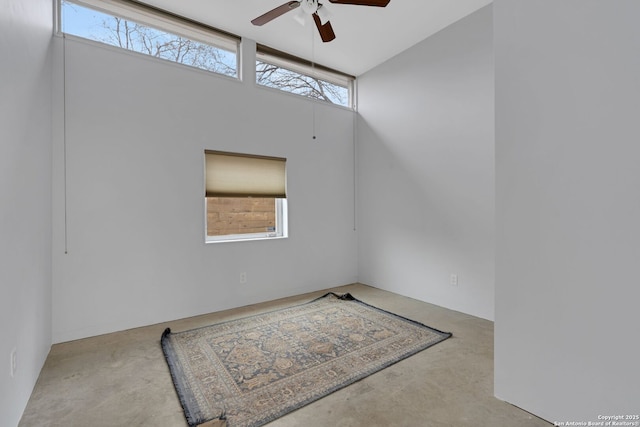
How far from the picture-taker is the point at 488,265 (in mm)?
3162

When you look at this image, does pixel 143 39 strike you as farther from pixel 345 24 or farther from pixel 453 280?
pixel 453 280

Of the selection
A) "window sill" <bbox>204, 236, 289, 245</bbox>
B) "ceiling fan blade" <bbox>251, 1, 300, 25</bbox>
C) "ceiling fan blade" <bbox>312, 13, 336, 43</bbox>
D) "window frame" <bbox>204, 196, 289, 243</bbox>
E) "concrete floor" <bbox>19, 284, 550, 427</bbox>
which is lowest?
"concrete floor" <bbox>19, 284, 550, 427</bbox>

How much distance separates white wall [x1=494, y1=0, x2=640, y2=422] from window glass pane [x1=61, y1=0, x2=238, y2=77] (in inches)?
118

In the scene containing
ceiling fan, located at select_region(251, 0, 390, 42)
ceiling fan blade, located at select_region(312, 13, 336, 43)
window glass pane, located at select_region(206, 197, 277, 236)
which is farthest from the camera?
window glass pane, located at select_region(206, 197, 277, 236)

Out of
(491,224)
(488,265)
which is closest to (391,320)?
(488,265)

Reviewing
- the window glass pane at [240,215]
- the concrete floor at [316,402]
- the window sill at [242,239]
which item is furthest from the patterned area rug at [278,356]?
the window glass pane at [240,215]

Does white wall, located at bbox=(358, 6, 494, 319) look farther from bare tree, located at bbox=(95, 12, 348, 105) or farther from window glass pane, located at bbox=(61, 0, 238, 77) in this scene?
window glass pane, located at bbox=(61, 0, 238, 77)

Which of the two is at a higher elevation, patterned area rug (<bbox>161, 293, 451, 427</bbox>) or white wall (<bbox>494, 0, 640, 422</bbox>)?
white wall (<bbox>494, 0, 640, 422</bbox>)

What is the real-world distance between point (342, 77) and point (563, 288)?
13.7ft

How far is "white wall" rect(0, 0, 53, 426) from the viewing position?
1434 millimetres

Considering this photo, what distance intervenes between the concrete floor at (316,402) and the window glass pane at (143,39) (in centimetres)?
293

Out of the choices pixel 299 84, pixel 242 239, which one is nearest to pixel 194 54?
pixel 299 84

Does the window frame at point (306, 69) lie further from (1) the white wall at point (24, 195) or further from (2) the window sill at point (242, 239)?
(1) the white wall at point (24, 195)

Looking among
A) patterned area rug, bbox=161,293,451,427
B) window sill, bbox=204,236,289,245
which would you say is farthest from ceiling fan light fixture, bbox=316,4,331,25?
patterned area rug, bbox=161,293,451,427
